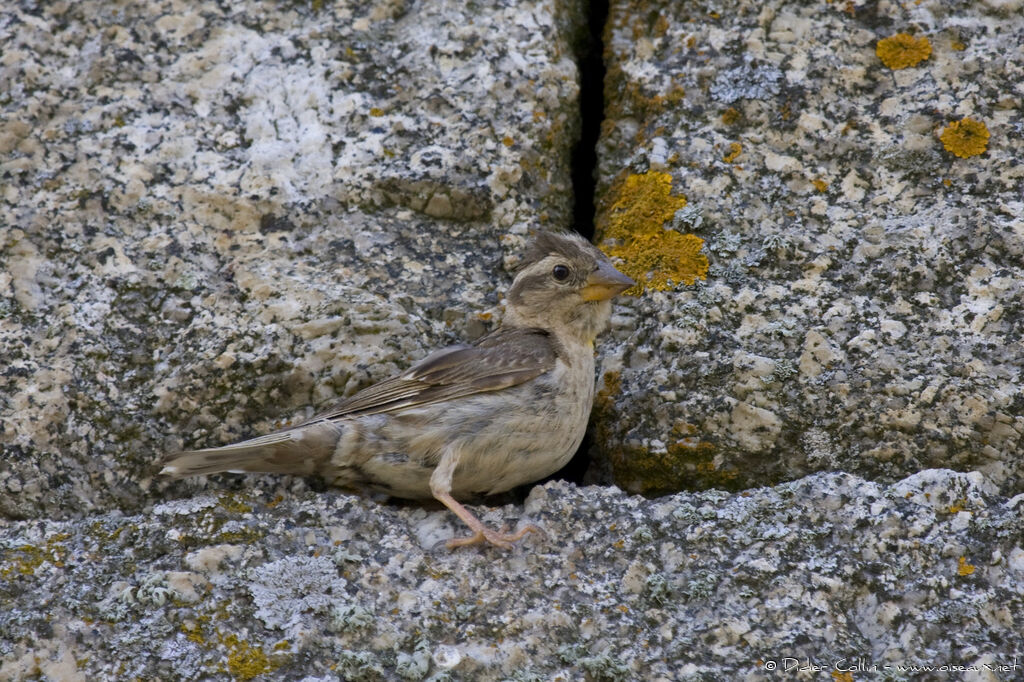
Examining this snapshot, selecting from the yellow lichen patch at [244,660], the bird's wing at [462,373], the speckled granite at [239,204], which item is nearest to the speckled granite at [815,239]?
the bird's wing at [462,373]

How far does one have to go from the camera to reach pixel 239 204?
14.4ft

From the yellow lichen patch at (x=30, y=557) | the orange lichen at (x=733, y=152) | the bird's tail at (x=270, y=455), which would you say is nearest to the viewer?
the yellow lichen patch at (x=30, y=557)

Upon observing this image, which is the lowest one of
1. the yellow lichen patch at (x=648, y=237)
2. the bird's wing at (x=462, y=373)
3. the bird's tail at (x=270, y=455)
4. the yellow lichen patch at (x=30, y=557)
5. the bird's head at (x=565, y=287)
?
the yellow lichen patch at (x=30, y=557)

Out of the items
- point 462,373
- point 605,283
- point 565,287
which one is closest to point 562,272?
point 565,287

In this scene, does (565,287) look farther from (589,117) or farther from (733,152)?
(589,117)

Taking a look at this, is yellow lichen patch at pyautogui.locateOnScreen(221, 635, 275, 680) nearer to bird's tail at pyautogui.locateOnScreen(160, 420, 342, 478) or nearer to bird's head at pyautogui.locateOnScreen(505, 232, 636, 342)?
bird's tail at pyautogui.locateOnScreen(160, 420, 342, 478)

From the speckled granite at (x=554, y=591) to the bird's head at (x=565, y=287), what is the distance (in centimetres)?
98

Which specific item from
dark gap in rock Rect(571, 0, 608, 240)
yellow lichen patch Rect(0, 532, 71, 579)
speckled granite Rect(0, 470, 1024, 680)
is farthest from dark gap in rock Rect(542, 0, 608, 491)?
yellow lichen patch Rect(0, 532, 71, 579)

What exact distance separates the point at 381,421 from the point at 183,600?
104cm

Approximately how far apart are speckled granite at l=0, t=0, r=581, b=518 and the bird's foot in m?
0.88

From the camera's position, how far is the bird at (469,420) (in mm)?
3951

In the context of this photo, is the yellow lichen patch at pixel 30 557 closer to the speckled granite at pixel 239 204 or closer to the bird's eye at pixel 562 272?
the speckled granite at pixel 239 204

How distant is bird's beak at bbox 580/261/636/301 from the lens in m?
4.25

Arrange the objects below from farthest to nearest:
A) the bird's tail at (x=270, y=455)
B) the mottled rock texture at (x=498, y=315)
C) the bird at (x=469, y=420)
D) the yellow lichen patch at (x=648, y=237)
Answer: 1. the yellow lichen patch at (x=648, y=237)
2. the bird at (x=469, y=420)
3. the bird's tail at (x=270, y=455)
4. the mottled rock texture at (x=498, y=315)
